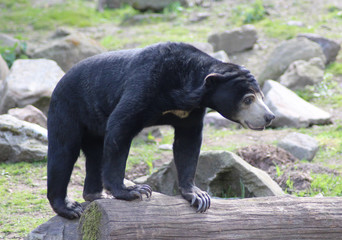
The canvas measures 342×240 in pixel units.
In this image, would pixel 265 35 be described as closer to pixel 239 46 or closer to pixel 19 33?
pixel 239 46

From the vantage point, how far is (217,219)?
13.2ft

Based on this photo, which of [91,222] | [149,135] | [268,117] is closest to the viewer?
[91,222]

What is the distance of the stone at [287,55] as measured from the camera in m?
10.6

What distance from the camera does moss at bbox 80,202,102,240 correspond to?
3870mm

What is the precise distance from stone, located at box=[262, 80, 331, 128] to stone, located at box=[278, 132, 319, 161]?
3.37ft

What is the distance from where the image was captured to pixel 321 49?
11.0 metres

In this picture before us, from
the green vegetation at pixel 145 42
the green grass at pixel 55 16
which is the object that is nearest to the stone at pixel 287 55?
the green vegetation at pixel 145 42

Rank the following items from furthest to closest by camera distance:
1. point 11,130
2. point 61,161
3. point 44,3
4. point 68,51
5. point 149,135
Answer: point 44,3
point 68,51
point 149,135
point 11,130
point 61,161

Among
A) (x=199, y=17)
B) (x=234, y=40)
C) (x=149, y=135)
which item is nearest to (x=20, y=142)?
(x=149, y=135)

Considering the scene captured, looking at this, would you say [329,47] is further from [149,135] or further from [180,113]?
[180,113]

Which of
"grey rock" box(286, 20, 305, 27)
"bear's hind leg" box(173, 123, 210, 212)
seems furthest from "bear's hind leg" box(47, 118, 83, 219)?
"grey rock" box(286, 20, 305, 27)

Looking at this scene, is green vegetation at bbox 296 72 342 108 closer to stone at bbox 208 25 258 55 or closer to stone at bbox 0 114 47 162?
stone at bbox 208 25 258 55

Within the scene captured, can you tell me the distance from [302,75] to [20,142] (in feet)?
17.2

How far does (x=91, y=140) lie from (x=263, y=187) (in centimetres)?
186
